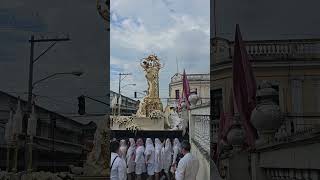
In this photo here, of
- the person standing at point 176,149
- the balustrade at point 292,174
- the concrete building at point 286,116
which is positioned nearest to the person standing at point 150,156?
the person standing at point 176,149

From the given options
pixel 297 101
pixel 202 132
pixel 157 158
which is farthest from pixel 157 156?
pixel 297 101

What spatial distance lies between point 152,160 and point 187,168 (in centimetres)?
21

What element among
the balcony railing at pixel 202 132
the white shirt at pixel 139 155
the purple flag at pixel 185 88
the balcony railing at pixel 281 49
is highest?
the balcony railing at pixel 281 49

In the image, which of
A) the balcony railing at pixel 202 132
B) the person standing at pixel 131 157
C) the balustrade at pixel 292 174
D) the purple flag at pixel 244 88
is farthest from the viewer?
the person standing at pixel 131 157

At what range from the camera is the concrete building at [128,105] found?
241 cm

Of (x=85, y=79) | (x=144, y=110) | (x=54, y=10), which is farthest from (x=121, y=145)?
(x=54, y=10)

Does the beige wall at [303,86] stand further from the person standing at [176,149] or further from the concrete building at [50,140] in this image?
the concrete building at [50,140]

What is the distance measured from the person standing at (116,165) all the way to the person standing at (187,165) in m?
0.31

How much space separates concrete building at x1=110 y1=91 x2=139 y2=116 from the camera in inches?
95.0

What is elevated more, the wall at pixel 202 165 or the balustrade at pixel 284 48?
the balustrade at pixel 284 48

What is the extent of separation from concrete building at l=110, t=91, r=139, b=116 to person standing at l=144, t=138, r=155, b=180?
0.19m

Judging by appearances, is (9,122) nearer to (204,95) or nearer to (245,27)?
(204,95)

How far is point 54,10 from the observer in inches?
97.8

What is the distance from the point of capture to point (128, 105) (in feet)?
8.04
